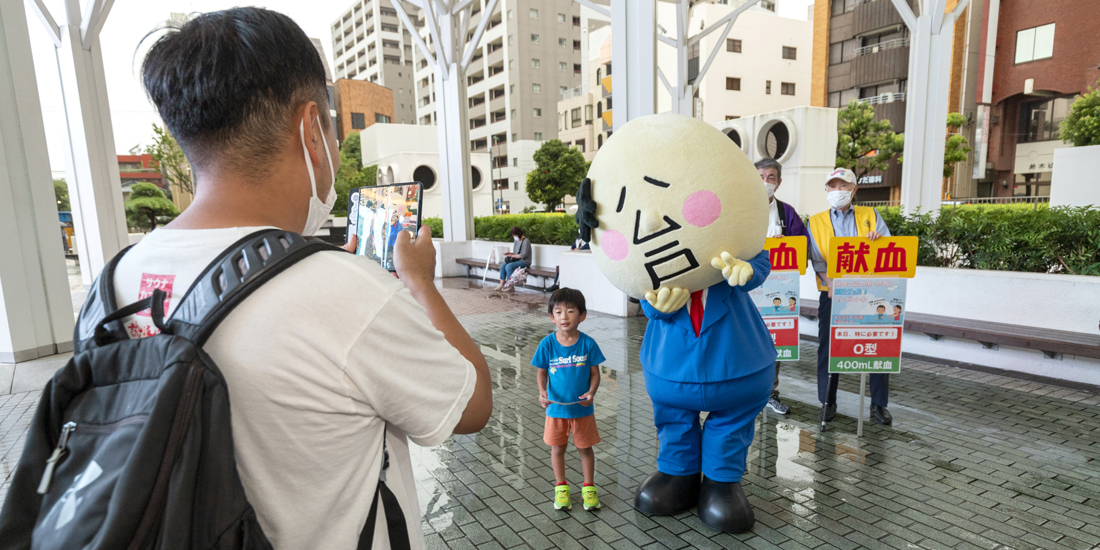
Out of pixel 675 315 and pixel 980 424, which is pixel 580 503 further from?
pixel 980 424

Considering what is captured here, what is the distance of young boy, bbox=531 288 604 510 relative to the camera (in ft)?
10.9

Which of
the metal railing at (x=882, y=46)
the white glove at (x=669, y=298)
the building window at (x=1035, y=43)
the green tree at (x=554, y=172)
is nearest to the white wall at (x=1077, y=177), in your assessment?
the white glove at (x=669, y=298)

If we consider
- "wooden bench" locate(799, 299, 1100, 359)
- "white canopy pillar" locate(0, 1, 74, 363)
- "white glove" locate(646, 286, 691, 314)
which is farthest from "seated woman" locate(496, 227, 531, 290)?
"white glove" locate(646, 286, 691, 314)

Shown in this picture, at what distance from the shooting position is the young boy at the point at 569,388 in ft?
10.9

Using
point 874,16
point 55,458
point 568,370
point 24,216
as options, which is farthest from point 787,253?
point 874,16

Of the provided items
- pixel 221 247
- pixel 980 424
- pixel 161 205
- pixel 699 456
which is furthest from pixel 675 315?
pixel 161 205

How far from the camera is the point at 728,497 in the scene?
10.3 ft

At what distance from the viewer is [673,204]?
9.40 feet

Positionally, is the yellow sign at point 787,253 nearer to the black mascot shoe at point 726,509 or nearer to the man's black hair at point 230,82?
the black mascot shoe at point 726,509

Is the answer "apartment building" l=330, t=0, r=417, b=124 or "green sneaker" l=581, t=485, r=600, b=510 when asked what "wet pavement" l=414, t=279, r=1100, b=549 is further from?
"apartment building" l=330, t=0, r=417, b=124

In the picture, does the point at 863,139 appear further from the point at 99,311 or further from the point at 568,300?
the point at 99,311

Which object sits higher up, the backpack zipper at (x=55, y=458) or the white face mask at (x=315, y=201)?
the white face mask at (x=315, y=201)

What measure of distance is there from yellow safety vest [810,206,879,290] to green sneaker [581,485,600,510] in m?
2.67

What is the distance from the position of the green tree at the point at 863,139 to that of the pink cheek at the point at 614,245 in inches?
1118
